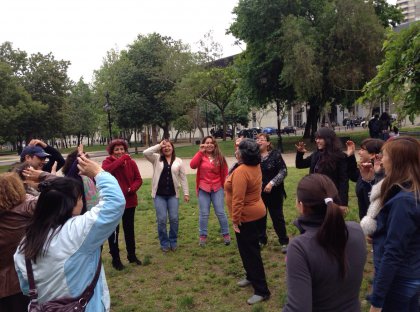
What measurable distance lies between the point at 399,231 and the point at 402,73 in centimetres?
339

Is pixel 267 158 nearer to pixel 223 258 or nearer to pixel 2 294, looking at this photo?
pixel 223 258

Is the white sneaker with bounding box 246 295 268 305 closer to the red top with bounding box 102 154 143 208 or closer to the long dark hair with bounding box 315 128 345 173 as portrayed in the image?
the long dark hair with bounding box 315 128 345 173

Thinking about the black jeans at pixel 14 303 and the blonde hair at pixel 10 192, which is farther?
the black jeans at pixel 14 303

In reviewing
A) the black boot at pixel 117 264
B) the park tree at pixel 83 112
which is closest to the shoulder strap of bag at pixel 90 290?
the black boot at pixel 117 264

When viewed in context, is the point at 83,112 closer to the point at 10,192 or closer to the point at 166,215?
the point at 166,215

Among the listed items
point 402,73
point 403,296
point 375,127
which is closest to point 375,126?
point 375,127

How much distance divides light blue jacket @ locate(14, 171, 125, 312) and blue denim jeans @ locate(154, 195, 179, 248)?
154 inches

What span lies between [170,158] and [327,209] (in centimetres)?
469

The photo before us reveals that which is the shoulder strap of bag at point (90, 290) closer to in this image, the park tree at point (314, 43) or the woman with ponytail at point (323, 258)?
the woman with ponytail at point (323, 258)

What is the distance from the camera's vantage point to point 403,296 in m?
2.55

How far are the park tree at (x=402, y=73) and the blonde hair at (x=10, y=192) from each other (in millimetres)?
4388

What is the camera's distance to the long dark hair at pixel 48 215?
235cm

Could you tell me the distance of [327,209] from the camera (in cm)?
207

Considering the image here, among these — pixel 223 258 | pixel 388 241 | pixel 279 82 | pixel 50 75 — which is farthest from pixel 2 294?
pixel 50 75
